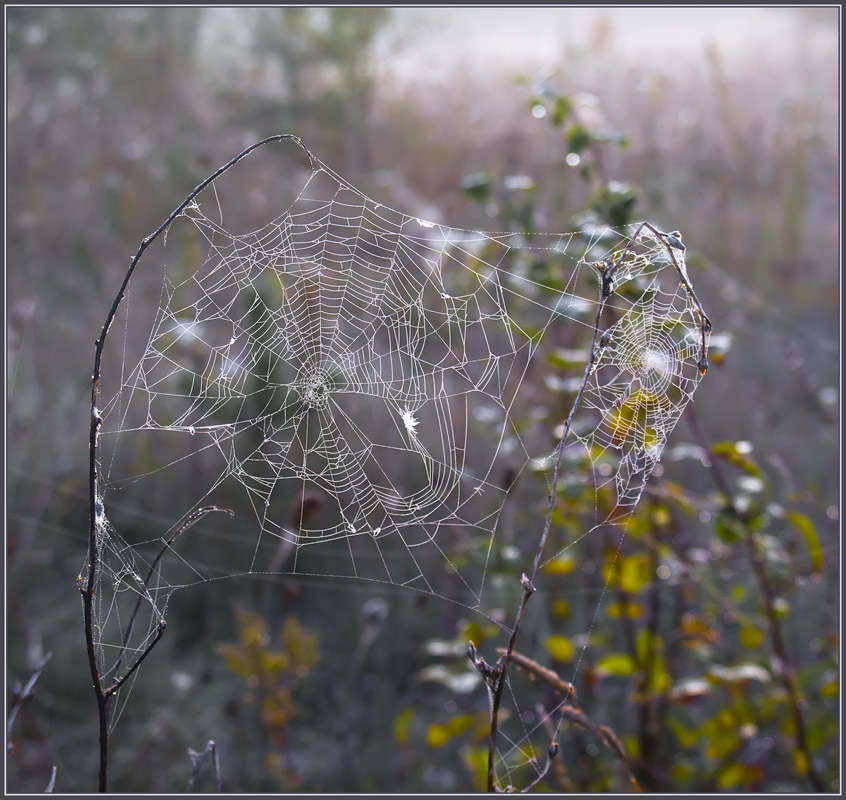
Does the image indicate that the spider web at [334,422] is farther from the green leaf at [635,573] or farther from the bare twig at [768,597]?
the bare twig at [768,597]

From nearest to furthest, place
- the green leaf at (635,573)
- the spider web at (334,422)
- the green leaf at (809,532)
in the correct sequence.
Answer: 1. the green leaf at (809,532)
2. the green leaf at (635,573)
3. the spider web at (334,422)

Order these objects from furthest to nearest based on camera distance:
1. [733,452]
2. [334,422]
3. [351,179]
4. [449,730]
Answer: [351,179] → [334,422] → [449,730] → [733,452]

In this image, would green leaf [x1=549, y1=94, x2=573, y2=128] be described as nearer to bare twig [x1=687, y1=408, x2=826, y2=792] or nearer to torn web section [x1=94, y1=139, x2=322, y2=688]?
bare twig [x1=687, y1=408, x2=826, y2=792]

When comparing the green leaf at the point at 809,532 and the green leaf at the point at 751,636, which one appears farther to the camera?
the green leaf at the point at 751,636

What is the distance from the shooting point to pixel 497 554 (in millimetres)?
1732

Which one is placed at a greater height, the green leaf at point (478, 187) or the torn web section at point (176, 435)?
the green leaf at point (478, 187)

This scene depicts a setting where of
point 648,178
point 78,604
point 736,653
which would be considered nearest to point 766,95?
point 648,178

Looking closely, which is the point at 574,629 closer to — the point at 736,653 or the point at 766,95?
the point at 736,653

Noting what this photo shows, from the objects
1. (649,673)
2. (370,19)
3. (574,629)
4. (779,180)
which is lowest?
(574,629)

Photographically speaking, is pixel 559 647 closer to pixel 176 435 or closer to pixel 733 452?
pixel 733 452

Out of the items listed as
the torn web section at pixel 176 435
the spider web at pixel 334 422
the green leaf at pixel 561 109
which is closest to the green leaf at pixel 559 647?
the spider web at pixel 334 422

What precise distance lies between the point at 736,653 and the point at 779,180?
3462 millimetres

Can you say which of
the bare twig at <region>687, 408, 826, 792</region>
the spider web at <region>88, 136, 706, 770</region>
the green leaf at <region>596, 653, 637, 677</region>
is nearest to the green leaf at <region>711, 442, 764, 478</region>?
the bare twig at <region>687, 408, 826, 792</region>

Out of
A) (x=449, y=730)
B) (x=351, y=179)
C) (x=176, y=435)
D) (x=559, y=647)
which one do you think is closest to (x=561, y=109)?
(x=559, y=647)
